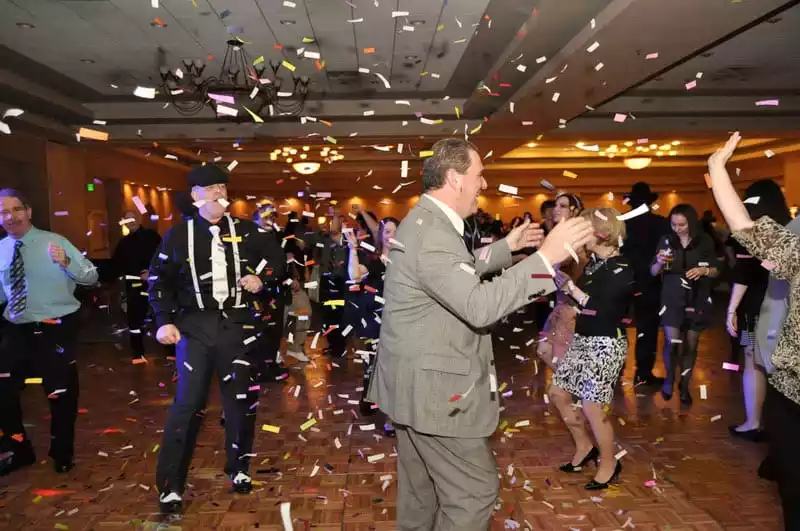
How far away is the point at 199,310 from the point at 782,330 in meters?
2.67

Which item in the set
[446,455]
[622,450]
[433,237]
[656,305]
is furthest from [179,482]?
[656,305]

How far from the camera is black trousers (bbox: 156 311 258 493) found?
3.39m

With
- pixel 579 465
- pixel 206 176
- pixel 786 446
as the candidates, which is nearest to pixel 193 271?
pixel 206 176

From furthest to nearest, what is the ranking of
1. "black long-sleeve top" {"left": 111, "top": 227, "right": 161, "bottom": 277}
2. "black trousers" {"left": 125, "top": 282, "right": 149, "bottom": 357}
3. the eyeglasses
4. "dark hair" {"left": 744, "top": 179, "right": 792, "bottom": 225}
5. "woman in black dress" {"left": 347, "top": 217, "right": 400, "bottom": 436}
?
"black trousers" {"left": 125, "top": 282, "right": 149, "bottom": 357} → "black long-sleeve top" {"left": 111, "top": 227, "right": 161, "bottom": 277} → "woman in black dress" {"left": 347, "top": 217, "right": 400, "bottom": 436} → the eyeglasses → "dark hair" {"left": 744, "top": 179, "right": 792, "bottom": 225}

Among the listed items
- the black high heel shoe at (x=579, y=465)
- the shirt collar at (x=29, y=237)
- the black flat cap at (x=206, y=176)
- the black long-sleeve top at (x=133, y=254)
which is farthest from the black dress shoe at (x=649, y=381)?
the black long-sleeve top at (x=133, y=254)

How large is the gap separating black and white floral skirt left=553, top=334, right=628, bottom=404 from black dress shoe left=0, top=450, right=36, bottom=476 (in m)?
3.42

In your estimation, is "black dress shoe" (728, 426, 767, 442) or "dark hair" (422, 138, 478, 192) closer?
"dark hair" (422, 138, 478, 192)

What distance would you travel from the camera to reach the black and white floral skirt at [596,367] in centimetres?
351

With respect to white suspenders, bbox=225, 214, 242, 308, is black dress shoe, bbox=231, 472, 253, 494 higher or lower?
lower

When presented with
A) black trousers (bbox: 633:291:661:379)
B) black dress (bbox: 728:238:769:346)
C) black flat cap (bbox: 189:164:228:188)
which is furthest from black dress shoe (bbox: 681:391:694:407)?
black flat cap (bbox: 189:164:228:188)

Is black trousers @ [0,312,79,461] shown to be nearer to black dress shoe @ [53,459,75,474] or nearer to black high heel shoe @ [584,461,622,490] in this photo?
black dress shoe @ [53,459,75,474]

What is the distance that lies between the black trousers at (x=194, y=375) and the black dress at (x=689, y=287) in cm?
357

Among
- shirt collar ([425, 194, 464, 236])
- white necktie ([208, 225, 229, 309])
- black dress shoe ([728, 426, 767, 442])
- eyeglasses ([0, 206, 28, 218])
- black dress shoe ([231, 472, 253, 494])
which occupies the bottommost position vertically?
black dress shoe ([728, 426, 767, 442])

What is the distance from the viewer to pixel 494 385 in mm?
2291
